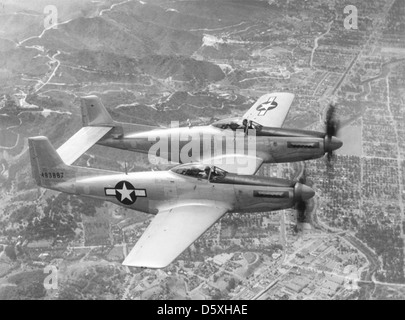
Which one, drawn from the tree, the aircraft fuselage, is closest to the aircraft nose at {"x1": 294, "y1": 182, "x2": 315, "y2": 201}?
the aircraft fuselage

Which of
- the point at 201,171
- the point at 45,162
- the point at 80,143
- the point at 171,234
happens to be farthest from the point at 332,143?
the point at 45,162

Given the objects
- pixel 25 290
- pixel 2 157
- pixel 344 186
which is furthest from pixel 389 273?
pixel 2 157

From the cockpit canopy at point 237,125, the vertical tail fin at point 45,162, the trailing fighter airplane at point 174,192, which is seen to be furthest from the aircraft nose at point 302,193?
the vertical tail fin at point 45,162

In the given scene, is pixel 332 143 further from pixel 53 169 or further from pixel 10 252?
pixel 10 252

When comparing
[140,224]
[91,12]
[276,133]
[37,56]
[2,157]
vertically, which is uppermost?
→ [91,12]

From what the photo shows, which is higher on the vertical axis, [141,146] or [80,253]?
[141,146]
